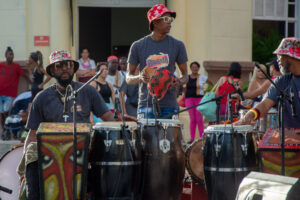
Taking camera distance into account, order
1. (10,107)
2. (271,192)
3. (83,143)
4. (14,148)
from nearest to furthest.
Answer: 1. (271,192)
2. (83,143)
3. (14,148)
4. (10,107)

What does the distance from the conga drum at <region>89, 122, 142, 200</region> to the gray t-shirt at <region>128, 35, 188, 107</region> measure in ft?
2.49

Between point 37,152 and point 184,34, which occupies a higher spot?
point 184,34

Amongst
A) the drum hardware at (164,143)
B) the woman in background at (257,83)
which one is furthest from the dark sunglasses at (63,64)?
the woman in background at (257,83)

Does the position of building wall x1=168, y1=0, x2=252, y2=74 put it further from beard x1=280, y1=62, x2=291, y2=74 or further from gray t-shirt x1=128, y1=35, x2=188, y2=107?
beard x1=280, y1=62, x2=291, y2=74

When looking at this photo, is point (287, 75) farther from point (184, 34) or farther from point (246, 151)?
point (184, 34)

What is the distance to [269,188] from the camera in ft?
14.1

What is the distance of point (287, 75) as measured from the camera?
20.0ft

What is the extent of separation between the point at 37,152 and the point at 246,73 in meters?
8.24

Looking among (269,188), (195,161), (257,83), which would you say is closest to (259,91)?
(257,83)

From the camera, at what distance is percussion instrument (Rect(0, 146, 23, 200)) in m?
6.47

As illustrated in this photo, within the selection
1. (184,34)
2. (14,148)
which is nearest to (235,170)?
(14,148)

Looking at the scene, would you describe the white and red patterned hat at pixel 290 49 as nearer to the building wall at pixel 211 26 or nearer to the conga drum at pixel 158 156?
the conga drum at pixel 158 156

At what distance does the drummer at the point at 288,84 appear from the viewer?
5984 millimetres

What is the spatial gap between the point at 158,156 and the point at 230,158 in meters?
0.72
